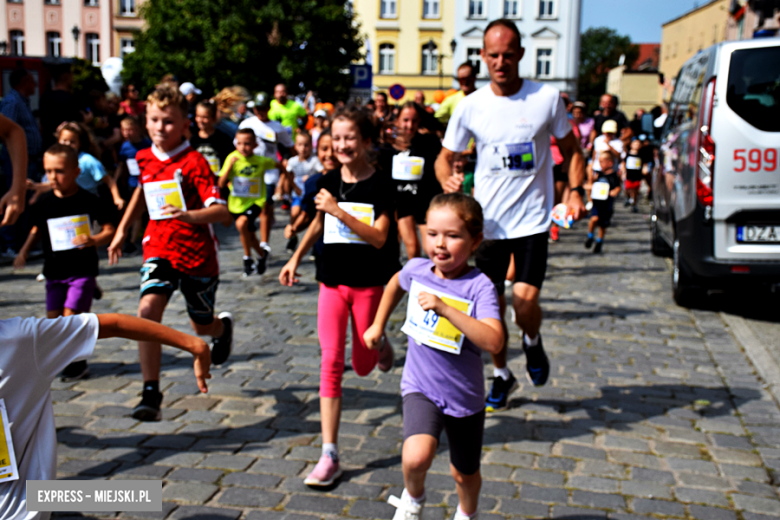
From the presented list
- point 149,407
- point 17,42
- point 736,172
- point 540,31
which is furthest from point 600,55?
point 149,407

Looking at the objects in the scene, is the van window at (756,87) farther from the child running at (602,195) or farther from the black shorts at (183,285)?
the black shorts at (183,285)

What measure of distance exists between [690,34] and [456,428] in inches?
2630

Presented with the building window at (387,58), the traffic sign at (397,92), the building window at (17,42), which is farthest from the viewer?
the building window at (387,58)

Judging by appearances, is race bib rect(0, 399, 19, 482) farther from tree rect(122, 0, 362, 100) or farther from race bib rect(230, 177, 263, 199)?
tree rect(122, 0, 362, 100)

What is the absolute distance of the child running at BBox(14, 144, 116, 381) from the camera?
5.46 meters

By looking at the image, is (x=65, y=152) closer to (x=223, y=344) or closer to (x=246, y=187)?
(x=223, y=344)

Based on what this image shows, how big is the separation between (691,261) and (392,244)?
4.17 metres

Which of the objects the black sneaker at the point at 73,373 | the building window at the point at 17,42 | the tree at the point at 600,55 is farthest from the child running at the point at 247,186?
the tree at the point at 600,55

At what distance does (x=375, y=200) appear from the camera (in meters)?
4.32

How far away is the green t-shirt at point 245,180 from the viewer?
9.66 m

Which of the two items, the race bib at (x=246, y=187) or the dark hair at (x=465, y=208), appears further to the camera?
the race bib at (x=246, y=187)

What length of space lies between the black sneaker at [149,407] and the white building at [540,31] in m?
59.3

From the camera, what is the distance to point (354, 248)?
4.30 meters

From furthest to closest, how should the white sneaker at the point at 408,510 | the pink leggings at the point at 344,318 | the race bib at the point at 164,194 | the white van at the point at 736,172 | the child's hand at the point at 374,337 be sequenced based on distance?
the white van at the point at 736,172, the race bib at the point at 164,194, the pink leggings at the point at 344,318, the child's hand at the point at 374,337, the white sneaker at the point at 408,510
